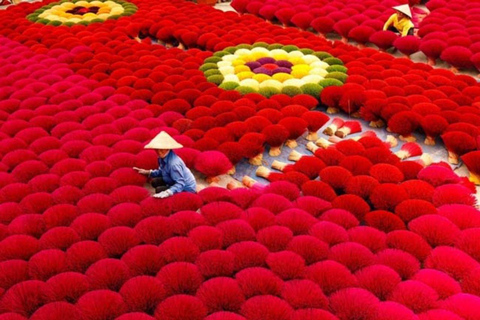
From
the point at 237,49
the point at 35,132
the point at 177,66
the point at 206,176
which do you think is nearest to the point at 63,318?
the point at 206,176

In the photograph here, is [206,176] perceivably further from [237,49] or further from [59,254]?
[237,49]

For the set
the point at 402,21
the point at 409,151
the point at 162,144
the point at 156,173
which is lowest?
the point at 409,151

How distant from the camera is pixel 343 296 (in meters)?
2.47

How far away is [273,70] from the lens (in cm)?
555

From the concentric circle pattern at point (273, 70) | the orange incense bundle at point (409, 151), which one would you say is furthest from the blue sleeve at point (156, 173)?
the orange incense bundle at point (409, 151)

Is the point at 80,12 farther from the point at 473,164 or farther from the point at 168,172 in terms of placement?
the point at 473,164

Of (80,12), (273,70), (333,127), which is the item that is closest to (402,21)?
(273,70)

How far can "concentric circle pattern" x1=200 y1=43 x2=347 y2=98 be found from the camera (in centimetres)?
516

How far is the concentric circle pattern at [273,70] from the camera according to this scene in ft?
16.9

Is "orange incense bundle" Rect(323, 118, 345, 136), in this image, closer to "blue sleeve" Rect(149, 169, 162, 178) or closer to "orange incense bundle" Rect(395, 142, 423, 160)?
"orange incense bundle" Rect(395, 142, 423, 160)

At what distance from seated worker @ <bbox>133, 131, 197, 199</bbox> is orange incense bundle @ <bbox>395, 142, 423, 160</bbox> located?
189 cm

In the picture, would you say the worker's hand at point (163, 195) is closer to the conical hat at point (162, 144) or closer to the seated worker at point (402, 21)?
the conical hat at point (162, 144)

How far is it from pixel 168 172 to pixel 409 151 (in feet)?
7.06

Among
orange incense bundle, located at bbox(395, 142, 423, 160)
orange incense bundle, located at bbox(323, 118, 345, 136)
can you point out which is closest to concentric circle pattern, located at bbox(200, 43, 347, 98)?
orange incense bundle, located at bbox(323, 118, 345, 136)
